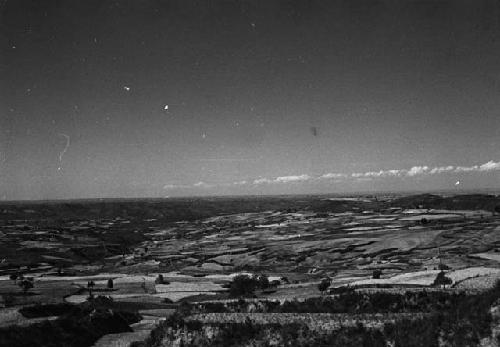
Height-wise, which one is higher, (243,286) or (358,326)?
(358,326)

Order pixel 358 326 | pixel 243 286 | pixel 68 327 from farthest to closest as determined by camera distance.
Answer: pixel 243 286
pixel 68 327
pixel 358 326

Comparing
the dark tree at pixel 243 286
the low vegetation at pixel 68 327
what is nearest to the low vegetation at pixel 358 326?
the low vegetation at pixel 68 327

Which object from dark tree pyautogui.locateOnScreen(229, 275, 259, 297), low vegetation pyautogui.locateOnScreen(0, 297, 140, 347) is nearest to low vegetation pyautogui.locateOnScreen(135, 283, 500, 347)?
low vegetation pyautogui.locateOnScreen(0, 297, 140, 347)

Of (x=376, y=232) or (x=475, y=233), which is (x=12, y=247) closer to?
(x=376, y=232)

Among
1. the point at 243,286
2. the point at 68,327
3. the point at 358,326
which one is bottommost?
the point at 243,286

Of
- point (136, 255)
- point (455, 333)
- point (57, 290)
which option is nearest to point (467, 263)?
point (455, 333)

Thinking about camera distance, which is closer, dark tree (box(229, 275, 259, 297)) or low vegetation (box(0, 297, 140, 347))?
low vegetation (box(0, 297, 140, 347))

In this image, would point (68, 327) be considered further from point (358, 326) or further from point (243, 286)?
point (243, 286)

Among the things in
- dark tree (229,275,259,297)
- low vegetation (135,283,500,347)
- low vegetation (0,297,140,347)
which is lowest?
dark tree (229,275,259,297)

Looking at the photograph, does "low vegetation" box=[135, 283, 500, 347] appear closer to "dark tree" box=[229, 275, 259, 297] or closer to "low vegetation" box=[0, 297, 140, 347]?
"low vegetation" box=[0, 297, 140, 347]

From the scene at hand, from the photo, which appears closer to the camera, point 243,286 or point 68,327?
point 68,327

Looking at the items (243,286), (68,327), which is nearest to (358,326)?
(68,327)
